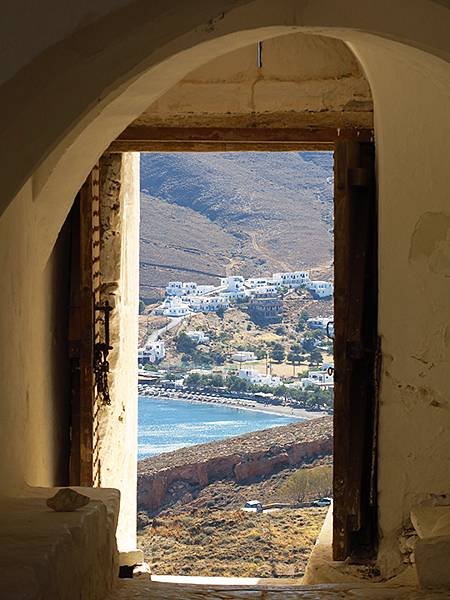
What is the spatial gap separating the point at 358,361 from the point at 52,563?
2.41 meters

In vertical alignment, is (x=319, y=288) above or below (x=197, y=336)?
above

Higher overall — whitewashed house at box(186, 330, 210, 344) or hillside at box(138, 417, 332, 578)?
whitewashed house at box(186, 330, 210, 344)

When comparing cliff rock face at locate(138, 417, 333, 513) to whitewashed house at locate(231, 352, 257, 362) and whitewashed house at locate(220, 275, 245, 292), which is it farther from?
whitewashed house at locate(220, 275, 245, 292)

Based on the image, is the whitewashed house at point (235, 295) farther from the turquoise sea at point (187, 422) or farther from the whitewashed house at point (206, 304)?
the turquoise sea at point (187, 422)

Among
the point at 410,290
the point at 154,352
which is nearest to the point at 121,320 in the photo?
the point at 410,290

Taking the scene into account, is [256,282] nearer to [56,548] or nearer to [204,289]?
[204,289]

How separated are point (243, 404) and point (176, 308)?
1.71m

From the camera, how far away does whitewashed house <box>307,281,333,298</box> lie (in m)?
13.6

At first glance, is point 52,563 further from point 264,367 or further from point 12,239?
point 264,367

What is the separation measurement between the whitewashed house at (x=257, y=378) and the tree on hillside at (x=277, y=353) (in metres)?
0.28

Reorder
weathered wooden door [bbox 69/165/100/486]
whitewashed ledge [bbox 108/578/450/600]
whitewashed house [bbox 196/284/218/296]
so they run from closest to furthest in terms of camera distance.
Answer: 1. whitewashed ledge [bbox 108/578/450/600]
2. weathered wooden door [bbox 69/165/100/486]
3. whitewashed house [bbox 196/284/218/296]

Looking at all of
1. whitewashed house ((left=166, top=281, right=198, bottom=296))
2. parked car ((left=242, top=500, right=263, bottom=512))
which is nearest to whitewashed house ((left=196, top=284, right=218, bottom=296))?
whitewashed house ((left=166, top=281, right=198, bottom=296))

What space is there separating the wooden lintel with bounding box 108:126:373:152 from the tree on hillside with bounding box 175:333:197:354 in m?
8.84

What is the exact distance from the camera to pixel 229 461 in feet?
33.2
